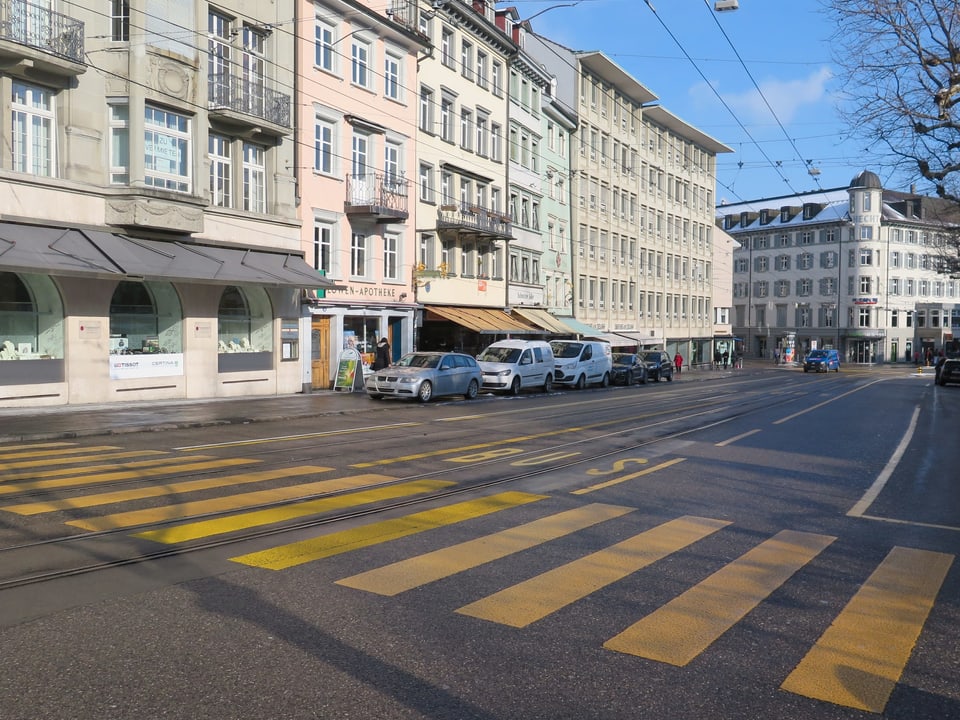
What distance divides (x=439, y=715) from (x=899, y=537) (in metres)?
5.68

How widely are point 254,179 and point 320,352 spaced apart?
621 cm

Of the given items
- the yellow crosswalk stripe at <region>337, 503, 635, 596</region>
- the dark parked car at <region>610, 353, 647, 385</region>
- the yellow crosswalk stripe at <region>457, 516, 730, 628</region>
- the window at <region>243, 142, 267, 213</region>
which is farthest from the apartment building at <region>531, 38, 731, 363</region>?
the yellow crosswalk stripe at <region>457, 516, 730, 628</region>

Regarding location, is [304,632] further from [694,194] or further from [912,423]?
[694,194]

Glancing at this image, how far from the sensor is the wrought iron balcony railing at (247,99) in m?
23.3

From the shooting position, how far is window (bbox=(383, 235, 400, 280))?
1265 inches

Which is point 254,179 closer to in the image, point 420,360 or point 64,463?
point 420,360

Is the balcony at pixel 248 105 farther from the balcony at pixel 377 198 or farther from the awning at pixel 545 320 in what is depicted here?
the awning at pixel 545 320

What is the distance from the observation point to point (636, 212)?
62.6 m

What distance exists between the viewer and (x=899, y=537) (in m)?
7.83

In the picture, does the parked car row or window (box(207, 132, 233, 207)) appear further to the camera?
the parked car row

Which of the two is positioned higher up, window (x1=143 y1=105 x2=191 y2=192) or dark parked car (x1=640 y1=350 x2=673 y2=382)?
Result: window (x1=143 y1=105 x2=191 y2=192)

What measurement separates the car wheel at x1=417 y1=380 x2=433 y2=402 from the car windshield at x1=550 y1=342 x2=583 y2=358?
450 inches

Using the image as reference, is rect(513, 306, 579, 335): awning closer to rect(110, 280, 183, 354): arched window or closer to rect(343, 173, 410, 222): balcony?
rect(343, 173, 410, 222): balcony

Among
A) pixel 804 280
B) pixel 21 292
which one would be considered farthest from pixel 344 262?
pixel 804 280
